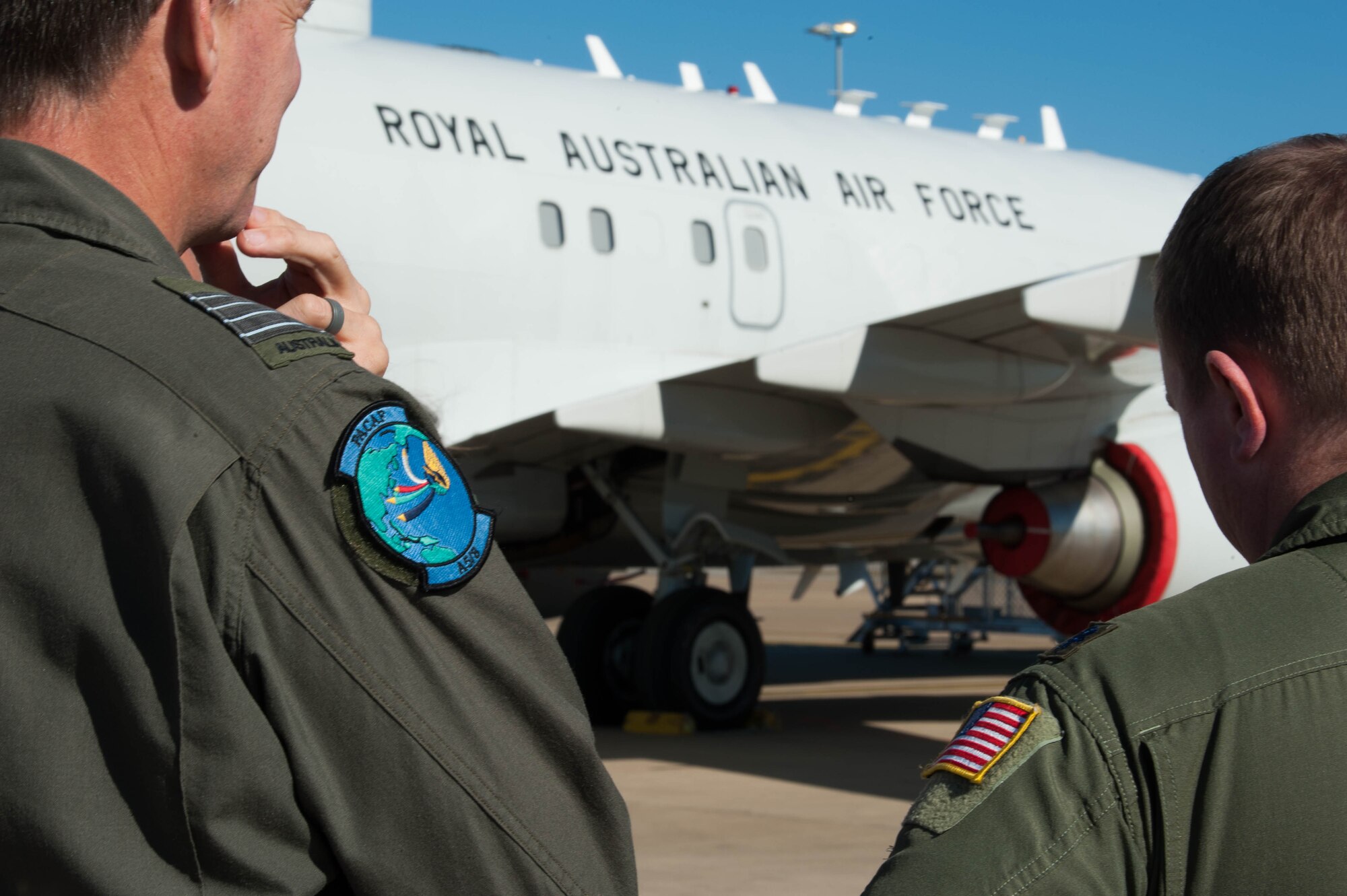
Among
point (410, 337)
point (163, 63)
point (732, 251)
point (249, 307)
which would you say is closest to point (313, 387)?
point (249, 307)

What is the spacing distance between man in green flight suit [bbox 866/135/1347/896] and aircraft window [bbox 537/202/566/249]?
24.5 ft

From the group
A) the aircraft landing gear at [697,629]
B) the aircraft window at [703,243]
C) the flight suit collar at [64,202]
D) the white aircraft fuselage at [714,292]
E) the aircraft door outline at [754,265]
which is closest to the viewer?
the flight suit collar at [64,202]

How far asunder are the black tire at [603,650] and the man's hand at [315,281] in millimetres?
8964

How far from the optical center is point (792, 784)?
7883mm

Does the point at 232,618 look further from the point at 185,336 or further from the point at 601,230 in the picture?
the point at 601,230

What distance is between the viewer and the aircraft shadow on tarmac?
8.23 metres

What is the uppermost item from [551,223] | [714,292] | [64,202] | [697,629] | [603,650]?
[64,202]

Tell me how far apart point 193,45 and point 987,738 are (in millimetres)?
900

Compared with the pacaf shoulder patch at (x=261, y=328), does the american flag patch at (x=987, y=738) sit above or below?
below

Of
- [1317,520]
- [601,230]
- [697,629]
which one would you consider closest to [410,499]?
[1317,520]

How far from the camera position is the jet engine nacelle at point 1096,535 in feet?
29.8

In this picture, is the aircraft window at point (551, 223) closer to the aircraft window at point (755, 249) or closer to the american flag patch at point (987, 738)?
the aircraft window at point (755, 249)

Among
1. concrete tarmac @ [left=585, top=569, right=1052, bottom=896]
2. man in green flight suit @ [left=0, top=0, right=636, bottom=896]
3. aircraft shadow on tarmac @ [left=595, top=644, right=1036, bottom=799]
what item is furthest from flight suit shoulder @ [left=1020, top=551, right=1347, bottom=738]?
aircraft shadow on tarmac @ [left=595, top=644, right=1036, bottom=799]

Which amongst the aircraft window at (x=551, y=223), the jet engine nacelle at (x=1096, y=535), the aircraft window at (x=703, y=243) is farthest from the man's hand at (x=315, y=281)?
the jet engine nacelle at (x=1096, y=535)
